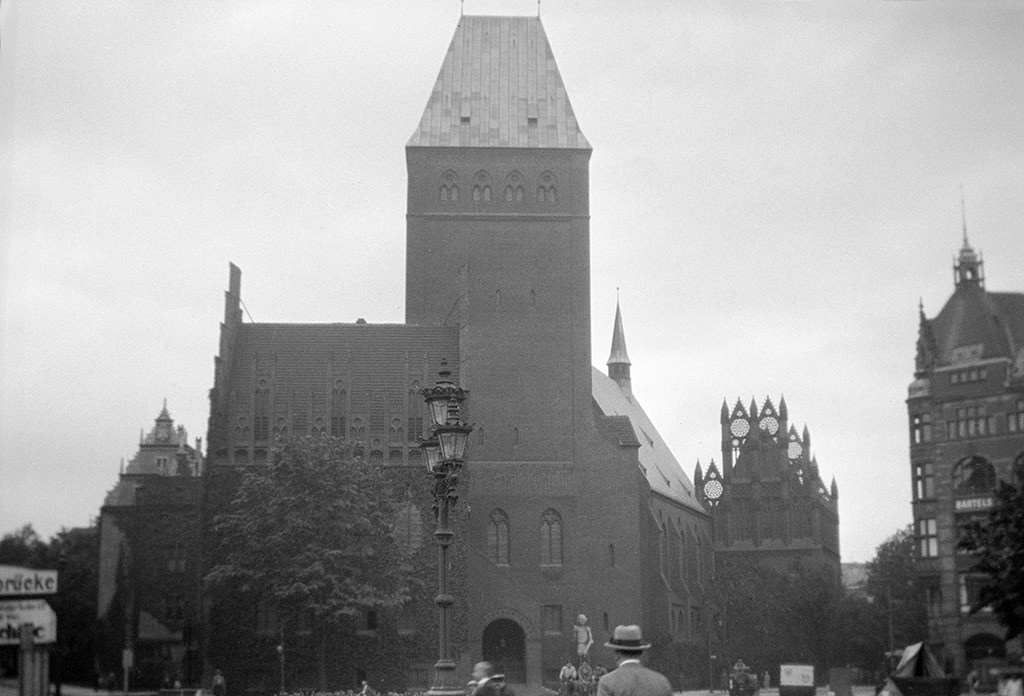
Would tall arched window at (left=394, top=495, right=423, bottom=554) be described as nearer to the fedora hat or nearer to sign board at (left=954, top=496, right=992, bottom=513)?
sign board at (left=954, top=496, right=992, bottom=513)

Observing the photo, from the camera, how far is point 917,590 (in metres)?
79.0

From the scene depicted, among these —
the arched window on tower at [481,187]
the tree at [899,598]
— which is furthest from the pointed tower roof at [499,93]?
the tree at [899,598]

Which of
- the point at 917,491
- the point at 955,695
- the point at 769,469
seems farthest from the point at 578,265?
the point at 955,695

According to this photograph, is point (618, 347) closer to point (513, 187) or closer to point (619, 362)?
point (619, 362)

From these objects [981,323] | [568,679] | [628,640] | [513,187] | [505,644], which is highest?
[513,187]

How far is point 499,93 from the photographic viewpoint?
75.2 meters

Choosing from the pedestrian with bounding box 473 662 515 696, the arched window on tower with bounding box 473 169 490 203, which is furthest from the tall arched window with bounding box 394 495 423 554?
the pedestrian with bounding box 473 662 515 696

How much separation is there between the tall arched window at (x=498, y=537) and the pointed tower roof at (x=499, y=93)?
1800 centimetres

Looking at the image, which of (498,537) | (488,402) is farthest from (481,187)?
(498,537)

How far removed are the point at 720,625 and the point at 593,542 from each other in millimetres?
21818

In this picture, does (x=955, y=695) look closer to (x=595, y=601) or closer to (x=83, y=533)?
(x=83, y=533)

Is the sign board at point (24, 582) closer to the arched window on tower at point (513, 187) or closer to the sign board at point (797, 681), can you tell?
the sign board at point (797, 681)

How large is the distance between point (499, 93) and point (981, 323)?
26480 mm

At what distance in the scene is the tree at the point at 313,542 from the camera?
5750 centimetres
